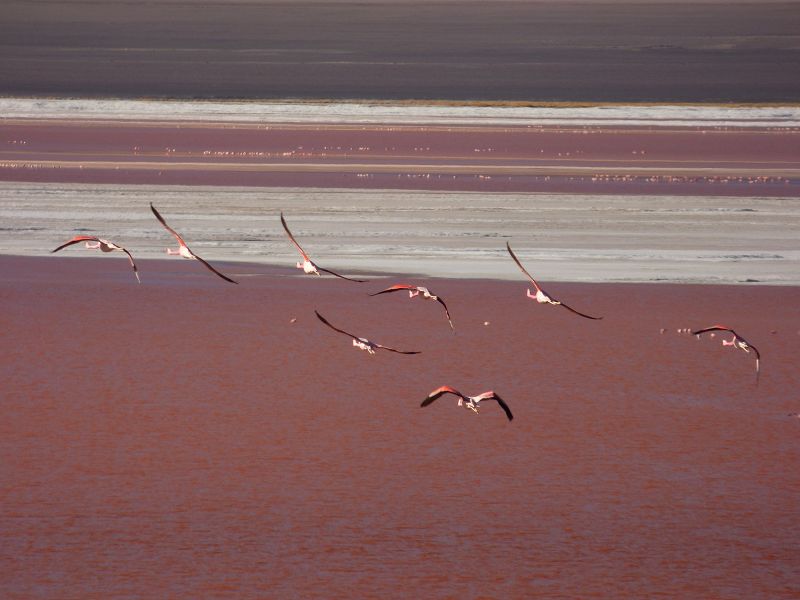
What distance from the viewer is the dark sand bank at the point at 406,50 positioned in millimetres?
31844

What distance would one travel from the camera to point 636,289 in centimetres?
838

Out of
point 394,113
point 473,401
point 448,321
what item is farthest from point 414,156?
point 473,401

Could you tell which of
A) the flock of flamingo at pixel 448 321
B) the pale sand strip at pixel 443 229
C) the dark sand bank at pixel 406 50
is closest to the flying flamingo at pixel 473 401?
the flock of flamingo at pixel 448 321

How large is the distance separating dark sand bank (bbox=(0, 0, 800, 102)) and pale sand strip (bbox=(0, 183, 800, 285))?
1712 cm

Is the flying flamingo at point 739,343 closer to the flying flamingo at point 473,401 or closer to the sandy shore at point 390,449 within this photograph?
the sandy shore at point 390,449

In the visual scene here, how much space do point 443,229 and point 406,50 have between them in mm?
33030

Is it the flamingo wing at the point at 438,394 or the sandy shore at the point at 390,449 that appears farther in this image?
the flamingo wing at the point at 438,394

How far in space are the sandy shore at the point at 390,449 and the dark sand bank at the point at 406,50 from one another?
22.7 metres

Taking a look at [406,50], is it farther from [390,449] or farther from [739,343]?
[390,449]

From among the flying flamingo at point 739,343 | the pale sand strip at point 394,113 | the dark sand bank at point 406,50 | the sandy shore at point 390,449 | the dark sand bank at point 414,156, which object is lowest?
the sandy shore at point 390,449

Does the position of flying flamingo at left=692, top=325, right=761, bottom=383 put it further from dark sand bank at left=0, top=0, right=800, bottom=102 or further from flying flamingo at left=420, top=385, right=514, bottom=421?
dark sand bank at left=0, top=0, right=800, bottom=102

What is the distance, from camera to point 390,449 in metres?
5.14

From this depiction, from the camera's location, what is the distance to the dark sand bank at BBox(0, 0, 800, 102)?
31844 mm

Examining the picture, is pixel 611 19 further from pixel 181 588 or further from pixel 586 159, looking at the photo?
pixel 181 588
